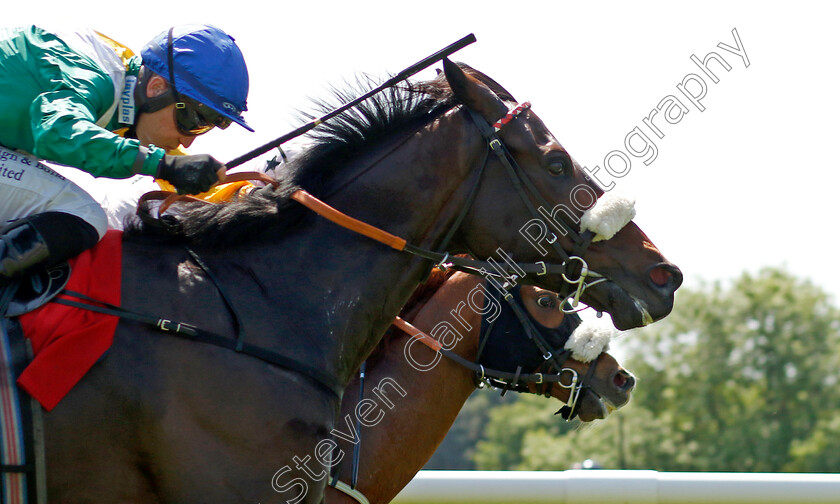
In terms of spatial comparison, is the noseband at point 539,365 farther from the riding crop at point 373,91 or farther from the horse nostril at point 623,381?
the riding crop at point 373,91

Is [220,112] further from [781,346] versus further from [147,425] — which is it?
[781,346]

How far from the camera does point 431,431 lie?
4660 millimetres

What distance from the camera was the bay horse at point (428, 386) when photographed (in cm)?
441

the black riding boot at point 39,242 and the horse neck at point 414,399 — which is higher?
the black riding boot at point 39,242

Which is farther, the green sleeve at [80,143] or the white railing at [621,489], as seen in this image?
the white railing at [621,489]

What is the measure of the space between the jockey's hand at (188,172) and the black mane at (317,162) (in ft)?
0.81

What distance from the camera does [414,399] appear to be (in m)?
4.64

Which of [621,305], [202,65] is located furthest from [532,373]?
[202,65]

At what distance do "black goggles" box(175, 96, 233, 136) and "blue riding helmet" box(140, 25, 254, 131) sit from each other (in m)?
0.04

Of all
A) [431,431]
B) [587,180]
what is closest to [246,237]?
[587,180]

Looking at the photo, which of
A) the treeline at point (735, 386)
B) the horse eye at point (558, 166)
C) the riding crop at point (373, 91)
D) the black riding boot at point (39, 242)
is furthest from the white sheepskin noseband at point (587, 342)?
the treeline at point (735, 386)

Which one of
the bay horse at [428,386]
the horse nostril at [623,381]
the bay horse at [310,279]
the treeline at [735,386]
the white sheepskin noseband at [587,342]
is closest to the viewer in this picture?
the bay horse at [310,279]

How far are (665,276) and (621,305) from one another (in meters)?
0.24

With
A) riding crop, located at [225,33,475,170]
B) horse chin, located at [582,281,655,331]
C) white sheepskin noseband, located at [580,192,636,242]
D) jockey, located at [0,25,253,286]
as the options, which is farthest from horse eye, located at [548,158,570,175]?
jockey, located at [0,25,253,286]
